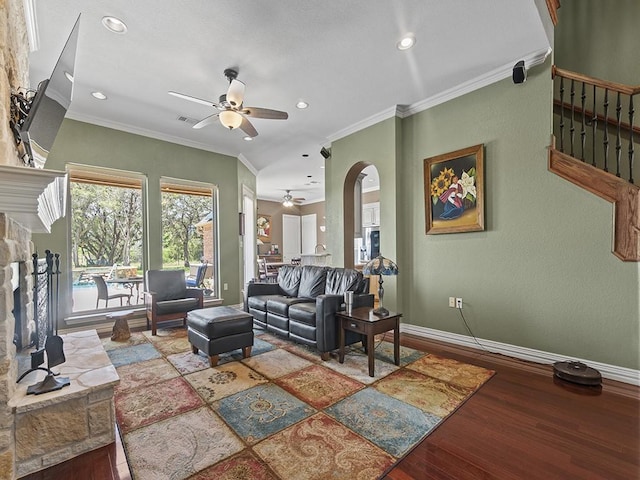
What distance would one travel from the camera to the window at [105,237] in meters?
4.26

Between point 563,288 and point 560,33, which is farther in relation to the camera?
point 560,33

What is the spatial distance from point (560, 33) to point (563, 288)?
9.81ft

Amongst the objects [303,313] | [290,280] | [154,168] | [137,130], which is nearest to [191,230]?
[154,168]

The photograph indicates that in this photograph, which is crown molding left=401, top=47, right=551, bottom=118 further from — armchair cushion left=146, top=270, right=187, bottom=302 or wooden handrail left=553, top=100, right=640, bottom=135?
armchair cushion left=146, top=270, right=187, bottom=302

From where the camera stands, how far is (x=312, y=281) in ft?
13.6

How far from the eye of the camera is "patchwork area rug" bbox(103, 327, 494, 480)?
164cm

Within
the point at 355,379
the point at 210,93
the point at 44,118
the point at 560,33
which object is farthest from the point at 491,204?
the point at 44,118

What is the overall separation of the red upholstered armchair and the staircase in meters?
4.80

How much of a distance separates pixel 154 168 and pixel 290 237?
6.90m

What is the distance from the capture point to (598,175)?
2.71 m

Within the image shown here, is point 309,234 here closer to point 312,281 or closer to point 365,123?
point 365,123

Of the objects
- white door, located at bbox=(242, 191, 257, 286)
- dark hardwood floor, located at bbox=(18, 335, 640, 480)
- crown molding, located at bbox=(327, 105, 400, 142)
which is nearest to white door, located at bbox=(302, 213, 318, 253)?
white door, located at bbox=(242, 191, 257, 286)

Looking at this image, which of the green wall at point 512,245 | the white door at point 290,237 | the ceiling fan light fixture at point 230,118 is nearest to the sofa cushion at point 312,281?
the green wall at point 512,245

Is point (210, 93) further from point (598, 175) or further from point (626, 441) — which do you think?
point (626, 441)
